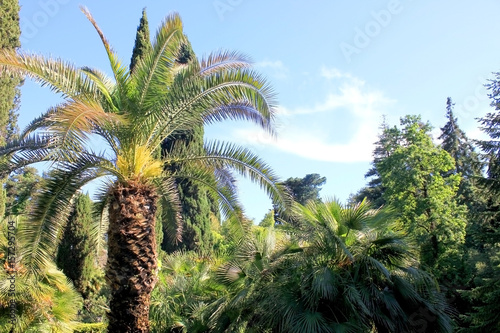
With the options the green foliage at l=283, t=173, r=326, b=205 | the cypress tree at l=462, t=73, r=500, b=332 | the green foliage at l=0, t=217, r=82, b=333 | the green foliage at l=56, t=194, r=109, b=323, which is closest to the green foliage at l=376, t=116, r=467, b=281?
the cypress tree at l=462, t=73, r=500, b=332

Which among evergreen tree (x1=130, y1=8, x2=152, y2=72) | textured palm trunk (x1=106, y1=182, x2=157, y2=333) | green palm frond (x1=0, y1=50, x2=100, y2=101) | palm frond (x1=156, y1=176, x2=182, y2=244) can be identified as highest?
evergreen tree (x1=130, y1=8, x2=152, y2=72)

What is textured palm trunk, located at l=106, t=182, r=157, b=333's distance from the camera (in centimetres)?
743

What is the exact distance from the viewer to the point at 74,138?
5.70 metres

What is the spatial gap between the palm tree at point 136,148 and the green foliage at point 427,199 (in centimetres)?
1352

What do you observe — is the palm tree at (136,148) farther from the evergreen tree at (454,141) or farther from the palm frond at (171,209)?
the evergreen tree at (454,141)

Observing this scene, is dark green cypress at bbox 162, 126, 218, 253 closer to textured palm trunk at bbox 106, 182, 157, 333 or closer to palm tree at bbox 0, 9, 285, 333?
palm tree at bbox 0, 9, 285, 333

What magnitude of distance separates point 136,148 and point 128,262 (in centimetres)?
203

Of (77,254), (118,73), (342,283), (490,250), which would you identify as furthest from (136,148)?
(490,250)

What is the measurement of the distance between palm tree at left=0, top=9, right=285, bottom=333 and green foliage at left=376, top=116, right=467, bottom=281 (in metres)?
13.5

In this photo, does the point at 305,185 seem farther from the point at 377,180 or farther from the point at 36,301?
the point at 36,301

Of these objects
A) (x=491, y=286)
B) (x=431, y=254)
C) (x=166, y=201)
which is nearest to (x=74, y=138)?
(x=166, y=201)

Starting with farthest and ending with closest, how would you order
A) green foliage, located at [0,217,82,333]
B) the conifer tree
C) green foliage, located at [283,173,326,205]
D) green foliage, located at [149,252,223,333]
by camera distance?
1. green foliage, located at [283,173,326,205]
2. the conifer tree
3. green foliage, located at [149,252,223,333]
4. green foliage, located at [0,217,82,333]

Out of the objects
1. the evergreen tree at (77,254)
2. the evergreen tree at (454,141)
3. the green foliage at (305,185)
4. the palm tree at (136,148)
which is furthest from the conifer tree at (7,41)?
the green foliage at (305,185)

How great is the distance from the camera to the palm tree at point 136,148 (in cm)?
732
